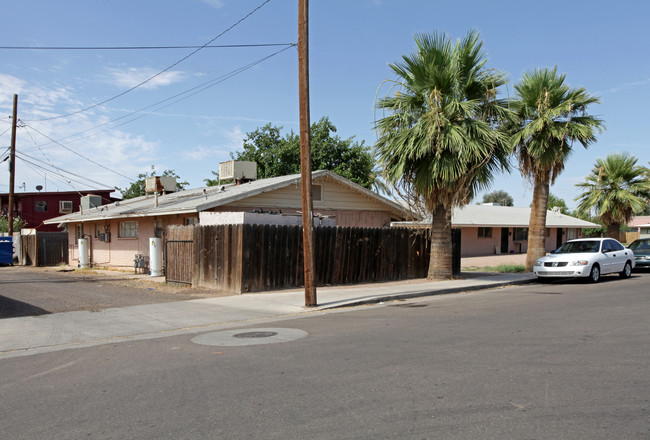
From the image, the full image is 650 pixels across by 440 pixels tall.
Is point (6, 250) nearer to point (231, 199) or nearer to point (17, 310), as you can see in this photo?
point (231, 199)

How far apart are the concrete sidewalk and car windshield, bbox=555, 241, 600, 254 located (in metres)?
5.14

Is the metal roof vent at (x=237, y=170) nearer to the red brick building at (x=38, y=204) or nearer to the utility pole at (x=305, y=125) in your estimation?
the utility pole at (x=305, y=125)

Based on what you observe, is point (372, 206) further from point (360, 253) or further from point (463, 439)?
point (463, 439)

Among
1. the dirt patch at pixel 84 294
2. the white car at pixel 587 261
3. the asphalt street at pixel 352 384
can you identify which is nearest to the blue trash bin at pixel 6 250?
the dirt patch at pixel 84 294

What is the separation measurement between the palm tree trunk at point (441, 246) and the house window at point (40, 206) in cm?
4139

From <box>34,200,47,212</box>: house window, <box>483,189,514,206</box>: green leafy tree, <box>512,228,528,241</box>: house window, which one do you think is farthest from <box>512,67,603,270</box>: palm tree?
<box>483,189,514,206</box>: green leafy tree

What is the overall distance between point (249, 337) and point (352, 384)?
3248 mm

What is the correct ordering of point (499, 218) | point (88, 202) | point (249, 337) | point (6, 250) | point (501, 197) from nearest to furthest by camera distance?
point (249, 337) < point (6, 250) < point (88, 202) < point (499, 218) < point (501, 197)

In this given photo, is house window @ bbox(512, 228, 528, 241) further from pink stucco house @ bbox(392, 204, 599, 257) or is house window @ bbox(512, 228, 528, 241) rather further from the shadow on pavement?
the shadow on pavement

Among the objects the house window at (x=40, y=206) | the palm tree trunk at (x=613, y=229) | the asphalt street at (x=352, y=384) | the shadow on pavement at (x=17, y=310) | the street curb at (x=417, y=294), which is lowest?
the street curb at (x=417, y=294)

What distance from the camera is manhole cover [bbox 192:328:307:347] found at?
8062 millimetres

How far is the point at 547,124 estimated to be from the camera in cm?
1988

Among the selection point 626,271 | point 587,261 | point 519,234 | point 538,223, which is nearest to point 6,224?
point 538,223

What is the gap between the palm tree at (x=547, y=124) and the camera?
19703mm
